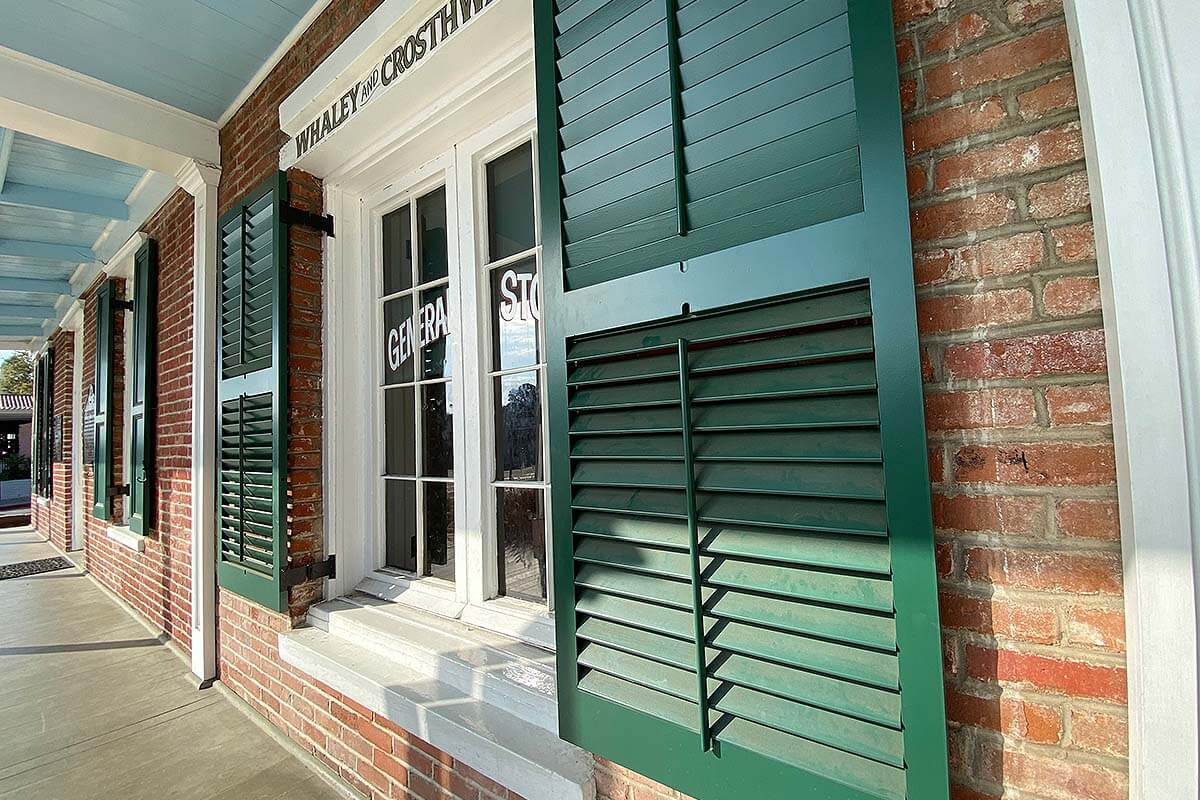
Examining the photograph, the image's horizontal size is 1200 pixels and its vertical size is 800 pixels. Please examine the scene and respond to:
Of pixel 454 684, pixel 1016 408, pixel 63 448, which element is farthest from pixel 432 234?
pixel 63 448

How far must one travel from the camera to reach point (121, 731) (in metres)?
2.89

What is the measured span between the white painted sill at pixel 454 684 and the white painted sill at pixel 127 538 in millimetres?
2993

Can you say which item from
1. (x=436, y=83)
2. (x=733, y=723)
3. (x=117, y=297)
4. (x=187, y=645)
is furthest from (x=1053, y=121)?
(x=117, y=297)

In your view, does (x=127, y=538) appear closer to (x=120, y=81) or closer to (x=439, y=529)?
(x=120, y=81)

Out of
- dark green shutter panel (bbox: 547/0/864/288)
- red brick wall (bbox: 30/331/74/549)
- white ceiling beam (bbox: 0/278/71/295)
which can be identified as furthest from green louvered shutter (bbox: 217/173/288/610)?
red brick wall (bbox: 30/331/74/549)

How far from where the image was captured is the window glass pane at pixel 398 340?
2629 mm

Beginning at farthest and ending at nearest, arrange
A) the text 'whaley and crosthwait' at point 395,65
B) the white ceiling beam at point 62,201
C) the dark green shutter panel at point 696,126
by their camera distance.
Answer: the white ceiling beam at point 62,201
the text 'whaley and crosthwait' at point 395,65
the dark green shutter panel at point 696,126

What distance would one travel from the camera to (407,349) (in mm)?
2637

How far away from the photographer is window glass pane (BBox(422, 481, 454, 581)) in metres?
2.39

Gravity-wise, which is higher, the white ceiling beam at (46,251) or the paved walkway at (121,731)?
the white ceiling beam at (46,251)

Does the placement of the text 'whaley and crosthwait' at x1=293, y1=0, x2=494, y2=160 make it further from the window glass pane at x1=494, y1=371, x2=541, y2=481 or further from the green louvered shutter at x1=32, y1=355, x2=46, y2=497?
the green louvered shutter at x1=32, y1=355, x2=46, y2=497

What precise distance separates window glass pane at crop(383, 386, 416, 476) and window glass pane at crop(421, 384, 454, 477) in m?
0.09

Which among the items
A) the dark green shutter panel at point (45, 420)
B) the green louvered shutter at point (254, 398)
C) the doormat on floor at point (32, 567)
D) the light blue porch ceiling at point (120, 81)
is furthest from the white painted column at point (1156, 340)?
the dark green shutter panel at point (45, 420)

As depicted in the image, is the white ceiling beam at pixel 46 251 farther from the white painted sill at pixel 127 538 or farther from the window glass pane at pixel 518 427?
the window glass pane at pixel 518 427
